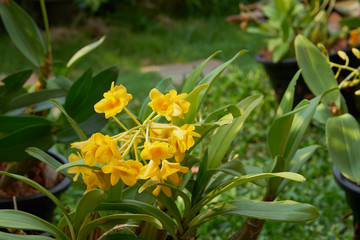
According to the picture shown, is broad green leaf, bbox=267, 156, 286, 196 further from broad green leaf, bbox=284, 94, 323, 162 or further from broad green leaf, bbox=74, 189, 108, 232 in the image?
broad green leaf, bbox=74, 189, 108, 232

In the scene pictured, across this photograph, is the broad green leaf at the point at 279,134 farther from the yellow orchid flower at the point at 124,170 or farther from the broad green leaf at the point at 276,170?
the yellow orchid flower at the point at 124,170

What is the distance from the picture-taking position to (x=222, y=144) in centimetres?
97

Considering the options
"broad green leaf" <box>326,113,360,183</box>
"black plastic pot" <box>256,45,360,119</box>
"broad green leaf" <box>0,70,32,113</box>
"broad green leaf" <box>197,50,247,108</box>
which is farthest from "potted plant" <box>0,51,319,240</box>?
"black plastic pot" <box>256,45,360,119</box>

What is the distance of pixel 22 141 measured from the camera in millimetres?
1174

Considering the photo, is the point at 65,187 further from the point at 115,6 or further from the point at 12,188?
the point at 115,6

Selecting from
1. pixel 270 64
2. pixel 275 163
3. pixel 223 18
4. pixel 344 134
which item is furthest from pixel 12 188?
pixel 223 18

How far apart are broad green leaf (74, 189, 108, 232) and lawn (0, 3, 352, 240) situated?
0.32 meters

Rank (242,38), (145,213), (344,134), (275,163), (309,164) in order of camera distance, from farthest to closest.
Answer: (242,38), (309,164), (344,134), (275,163), (145,213)

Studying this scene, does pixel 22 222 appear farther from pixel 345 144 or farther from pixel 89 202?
pixel 345 144

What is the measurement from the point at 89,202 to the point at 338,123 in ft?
2.40

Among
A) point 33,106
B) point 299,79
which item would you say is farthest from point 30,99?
point 299,79

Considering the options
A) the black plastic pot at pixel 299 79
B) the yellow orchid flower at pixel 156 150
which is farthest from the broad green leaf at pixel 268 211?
the black plastic pot at pixel 299 79

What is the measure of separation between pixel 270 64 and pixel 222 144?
1339 millimetres

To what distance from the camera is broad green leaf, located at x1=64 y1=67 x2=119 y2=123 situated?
1199mm
